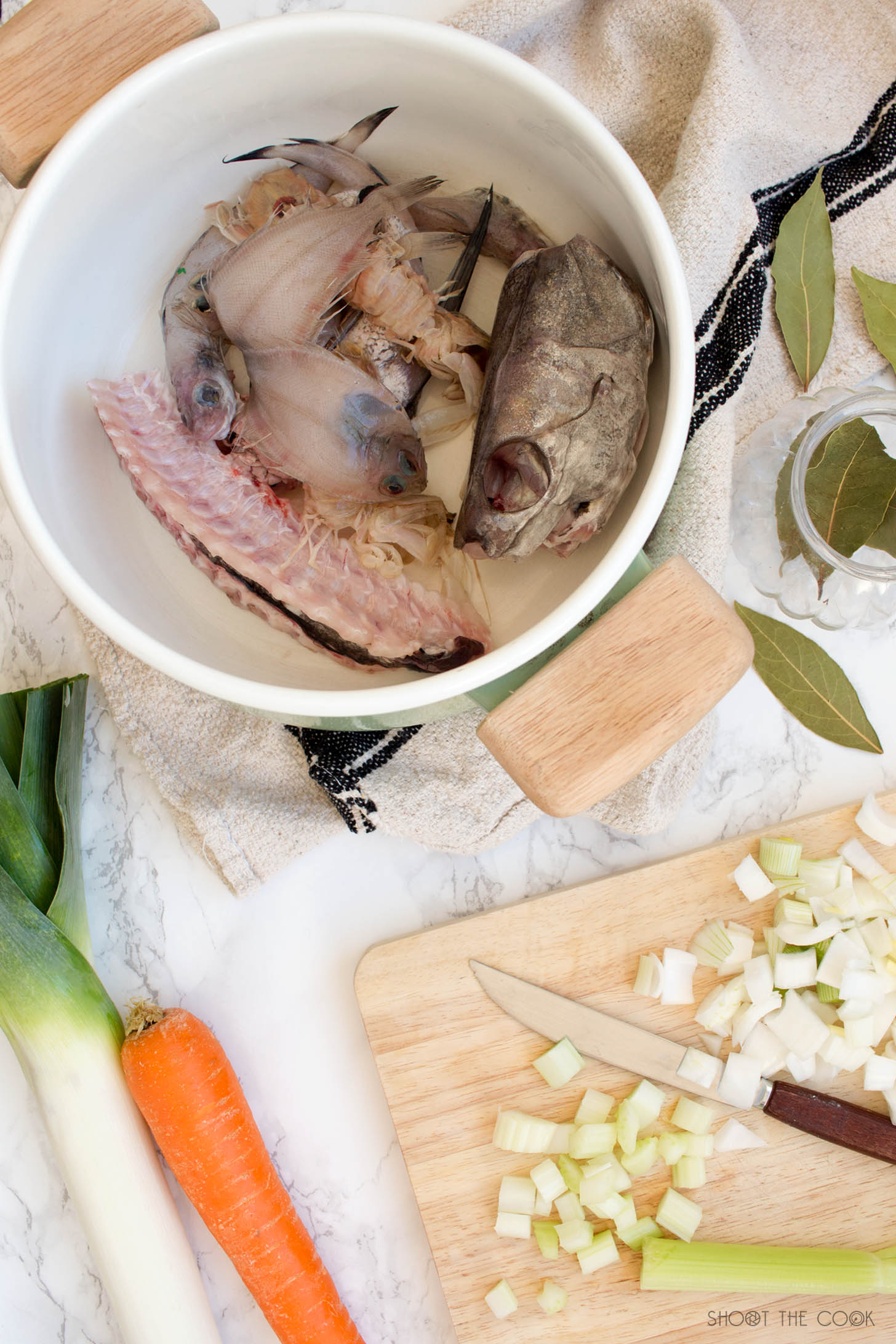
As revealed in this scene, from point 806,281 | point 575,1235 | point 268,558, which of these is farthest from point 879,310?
point 575,1235

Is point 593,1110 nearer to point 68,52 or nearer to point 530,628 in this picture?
point 530,628

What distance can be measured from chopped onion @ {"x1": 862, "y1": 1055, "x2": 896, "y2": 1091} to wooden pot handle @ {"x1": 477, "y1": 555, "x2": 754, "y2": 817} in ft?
1.80

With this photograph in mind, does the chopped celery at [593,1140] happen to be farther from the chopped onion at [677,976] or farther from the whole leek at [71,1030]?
the whole leek at [71,1030]

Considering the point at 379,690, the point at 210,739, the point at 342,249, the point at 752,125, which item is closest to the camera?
the point at 379,690

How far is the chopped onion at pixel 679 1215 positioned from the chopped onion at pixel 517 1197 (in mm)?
111

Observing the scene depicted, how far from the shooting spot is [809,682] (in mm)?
1000

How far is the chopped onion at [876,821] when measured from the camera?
0.99 metres

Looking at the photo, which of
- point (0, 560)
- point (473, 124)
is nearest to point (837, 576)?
point (473, 124)

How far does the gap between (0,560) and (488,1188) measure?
0.84 metres

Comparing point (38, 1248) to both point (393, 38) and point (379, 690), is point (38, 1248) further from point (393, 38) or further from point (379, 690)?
point (393, 38)

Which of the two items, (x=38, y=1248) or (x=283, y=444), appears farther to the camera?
(x=38, y=1248)

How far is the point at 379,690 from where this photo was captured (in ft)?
2.08

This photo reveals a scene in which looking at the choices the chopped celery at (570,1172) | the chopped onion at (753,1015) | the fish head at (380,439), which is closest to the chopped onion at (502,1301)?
the chopped celery at (570,1172)

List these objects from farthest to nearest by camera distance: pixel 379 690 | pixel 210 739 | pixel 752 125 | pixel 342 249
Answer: pixel 210 739, pixel 752 125, pixel 342 249, pixel 379 690
